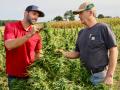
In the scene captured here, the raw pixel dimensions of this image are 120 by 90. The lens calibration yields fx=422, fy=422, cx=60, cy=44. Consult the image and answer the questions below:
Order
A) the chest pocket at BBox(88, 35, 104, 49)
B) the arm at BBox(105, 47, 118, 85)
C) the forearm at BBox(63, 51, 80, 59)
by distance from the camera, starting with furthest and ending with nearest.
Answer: the forearm at BBox(63, 51, 80, 59) < the chest pocket at BBox(88, 35, 104, 49) < the arm at BBox(105, 47, 118, 85)

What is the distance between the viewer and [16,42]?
574cm

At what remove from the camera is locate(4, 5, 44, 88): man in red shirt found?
19.6ft

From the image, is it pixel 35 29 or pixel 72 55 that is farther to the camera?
pixel 72 55

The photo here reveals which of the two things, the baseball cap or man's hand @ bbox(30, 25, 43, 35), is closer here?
man's hand @ bbox(30, 25, 43, 35)

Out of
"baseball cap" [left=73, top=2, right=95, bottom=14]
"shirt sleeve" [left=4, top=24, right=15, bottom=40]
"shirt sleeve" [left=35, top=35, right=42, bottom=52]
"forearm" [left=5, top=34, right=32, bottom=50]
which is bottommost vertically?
"shirt sleeve" [left=35, top=35, right=42, bottom=52]

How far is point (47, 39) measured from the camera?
6.06 m

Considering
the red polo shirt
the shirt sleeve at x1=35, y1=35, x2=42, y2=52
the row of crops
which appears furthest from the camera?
the shirt sleeve at x1=35, y1=35, x2=42, y2=52

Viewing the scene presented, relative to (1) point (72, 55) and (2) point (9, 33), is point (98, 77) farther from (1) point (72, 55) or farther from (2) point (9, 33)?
(2) point (9, 33)

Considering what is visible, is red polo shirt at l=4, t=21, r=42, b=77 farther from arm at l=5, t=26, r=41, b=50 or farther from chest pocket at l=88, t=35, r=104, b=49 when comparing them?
chest pocket at l=88, t=35, r=104, b=49

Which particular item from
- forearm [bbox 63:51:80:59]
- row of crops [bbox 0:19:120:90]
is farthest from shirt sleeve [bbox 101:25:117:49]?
forearm [bbox 63:51:80:59]

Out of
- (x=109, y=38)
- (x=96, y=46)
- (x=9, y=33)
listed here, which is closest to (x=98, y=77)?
(x=96, y=46)

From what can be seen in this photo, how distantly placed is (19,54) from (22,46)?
0.42 ft

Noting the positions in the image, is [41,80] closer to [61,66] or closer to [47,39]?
[61,66]

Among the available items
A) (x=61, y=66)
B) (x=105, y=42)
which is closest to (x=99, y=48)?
(x=105, y=42)
